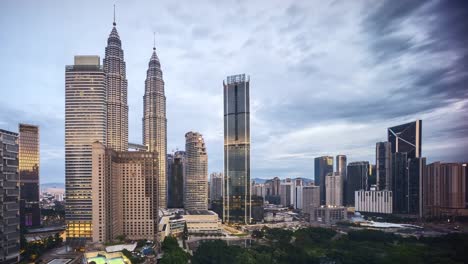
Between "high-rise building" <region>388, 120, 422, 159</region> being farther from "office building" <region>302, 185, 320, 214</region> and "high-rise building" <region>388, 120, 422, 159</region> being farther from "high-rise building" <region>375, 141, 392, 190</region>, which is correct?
"office building" <region>302, 185, 320, 214</region>

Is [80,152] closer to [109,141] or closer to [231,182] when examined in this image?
[109,141]

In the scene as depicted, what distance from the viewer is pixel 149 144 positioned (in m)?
54.4

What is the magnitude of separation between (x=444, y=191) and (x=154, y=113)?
47.7 metres

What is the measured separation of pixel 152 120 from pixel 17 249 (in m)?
36.5

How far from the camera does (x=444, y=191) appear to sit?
112ft

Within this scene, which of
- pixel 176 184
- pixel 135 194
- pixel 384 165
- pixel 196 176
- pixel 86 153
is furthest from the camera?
pixel 176 184

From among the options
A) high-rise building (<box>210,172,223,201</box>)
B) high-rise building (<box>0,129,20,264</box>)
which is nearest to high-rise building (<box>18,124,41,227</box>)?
high-rise building (<box>0,129,20,264</box>)

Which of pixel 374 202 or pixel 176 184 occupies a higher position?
pixel 176 184

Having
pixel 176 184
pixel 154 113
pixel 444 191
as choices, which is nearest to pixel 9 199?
pixel 154 113

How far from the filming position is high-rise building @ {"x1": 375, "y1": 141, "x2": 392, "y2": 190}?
50.9 m

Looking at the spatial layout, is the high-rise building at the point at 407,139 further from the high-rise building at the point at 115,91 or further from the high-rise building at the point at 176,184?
the high-rise building at the point at 115,91

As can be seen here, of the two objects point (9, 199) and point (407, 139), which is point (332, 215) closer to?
point (407, 139)

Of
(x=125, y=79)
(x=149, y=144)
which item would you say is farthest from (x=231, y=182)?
(x=125, y=79)

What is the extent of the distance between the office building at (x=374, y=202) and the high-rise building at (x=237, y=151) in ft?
78.2
